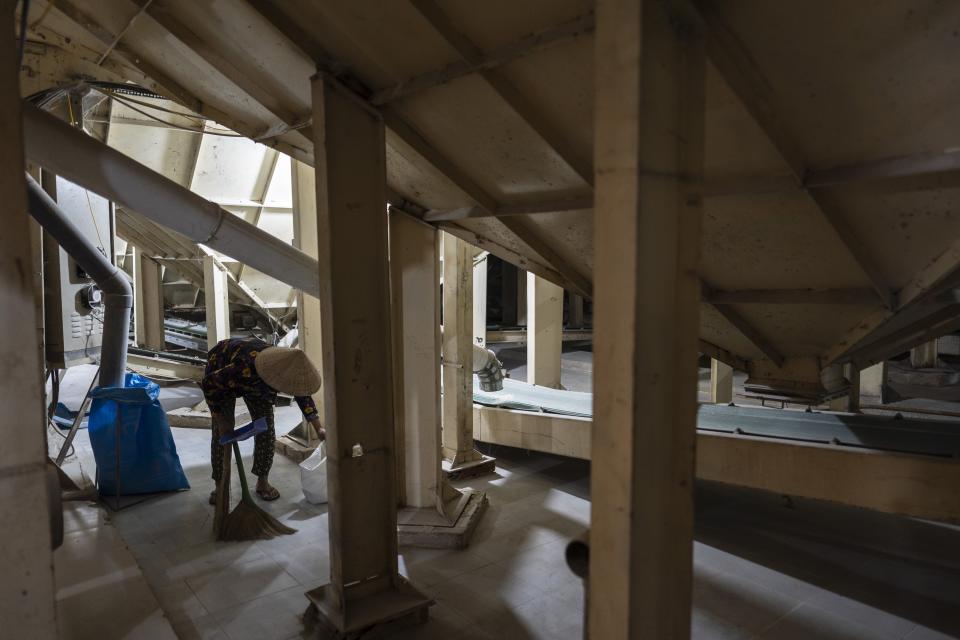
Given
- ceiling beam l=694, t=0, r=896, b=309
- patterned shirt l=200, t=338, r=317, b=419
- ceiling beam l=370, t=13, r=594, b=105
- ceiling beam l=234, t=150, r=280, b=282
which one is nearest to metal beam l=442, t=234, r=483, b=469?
patterned shirt l=200, t=338, r=317, b=419

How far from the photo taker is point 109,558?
3.52 metres

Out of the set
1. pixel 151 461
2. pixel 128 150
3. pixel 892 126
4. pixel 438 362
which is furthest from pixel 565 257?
pixel 128 150

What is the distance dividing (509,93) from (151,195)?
2.05m

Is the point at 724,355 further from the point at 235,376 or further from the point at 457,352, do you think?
the point at 235,376

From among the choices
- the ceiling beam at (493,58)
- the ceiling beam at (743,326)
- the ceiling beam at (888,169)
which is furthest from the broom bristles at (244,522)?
the ceiling beam at (888,169)

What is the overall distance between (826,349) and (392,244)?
2940 mm

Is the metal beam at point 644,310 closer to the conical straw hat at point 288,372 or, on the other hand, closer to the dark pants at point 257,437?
the conical straw hat at point 288,372

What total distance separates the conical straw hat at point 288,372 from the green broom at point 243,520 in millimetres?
415

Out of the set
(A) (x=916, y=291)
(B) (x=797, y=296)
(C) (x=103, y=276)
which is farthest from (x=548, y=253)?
(C) (x=103, y=276)

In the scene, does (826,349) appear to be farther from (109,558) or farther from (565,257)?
(109,558)

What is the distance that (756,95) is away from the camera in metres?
2.28

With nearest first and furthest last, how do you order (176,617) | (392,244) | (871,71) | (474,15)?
1. (871,71)
2. (474,15)
3. (176,617)
4. (392,244)

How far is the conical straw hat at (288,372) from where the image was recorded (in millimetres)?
4383

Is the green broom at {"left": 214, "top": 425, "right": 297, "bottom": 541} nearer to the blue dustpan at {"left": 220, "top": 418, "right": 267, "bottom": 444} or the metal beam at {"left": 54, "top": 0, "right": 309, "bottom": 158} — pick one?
the blue dustpan at {"left": 220, "top": 418, "right": 267, "bottom": 444}
